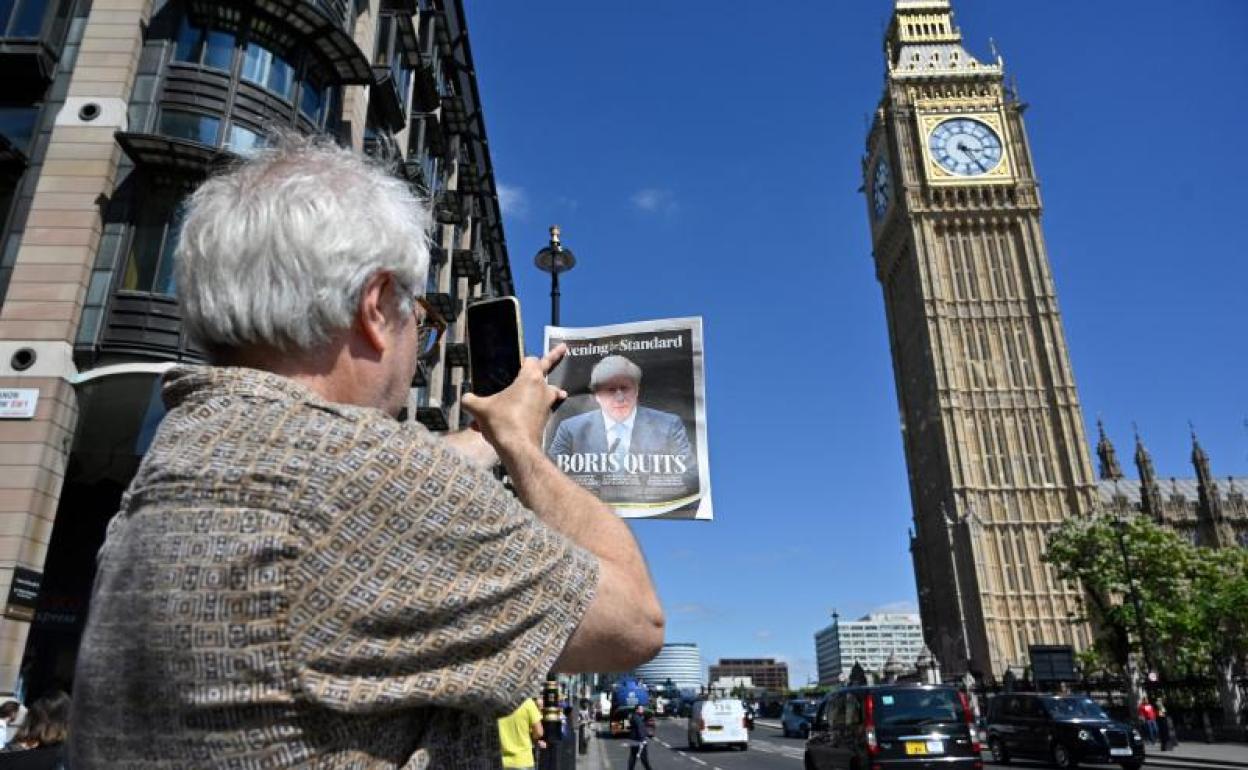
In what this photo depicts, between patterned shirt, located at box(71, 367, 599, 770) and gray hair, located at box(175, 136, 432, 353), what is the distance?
242 mm

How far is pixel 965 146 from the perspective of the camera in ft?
232

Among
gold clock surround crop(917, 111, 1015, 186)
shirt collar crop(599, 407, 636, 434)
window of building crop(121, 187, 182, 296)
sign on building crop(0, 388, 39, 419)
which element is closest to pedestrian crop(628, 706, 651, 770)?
window of building crop(121, 187, 182, 296)

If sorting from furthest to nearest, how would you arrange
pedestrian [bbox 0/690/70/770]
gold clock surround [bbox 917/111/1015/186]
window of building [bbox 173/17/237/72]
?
gold clock surround [bbox 917/111/1015/186] < window of building [bbox 173/17/237/72] < pedestrian [bbox 0/690/70/770]

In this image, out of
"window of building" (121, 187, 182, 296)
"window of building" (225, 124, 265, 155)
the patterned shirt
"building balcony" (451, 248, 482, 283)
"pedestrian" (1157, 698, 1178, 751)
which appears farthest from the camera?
"building balcony" (451, 248, 482, 283)

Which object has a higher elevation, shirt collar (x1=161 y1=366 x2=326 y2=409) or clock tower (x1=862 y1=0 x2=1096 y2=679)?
clock tower (x1=862 y1=0 x2=1096 y2=679)

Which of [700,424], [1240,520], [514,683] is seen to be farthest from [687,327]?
[1240,520]

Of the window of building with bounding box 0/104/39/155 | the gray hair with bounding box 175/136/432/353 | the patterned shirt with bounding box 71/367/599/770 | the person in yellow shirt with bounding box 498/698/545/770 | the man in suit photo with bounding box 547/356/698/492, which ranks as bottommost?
the person in yellow shirt with bounding box 498/698/545/770

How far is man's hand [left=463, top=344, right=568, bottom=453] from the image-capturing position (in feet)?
5.70

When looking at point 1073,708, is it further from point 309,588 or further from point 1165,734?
point 309,588

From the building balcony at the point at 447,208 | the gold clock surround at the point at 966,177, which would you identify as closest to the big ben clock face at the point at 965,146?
the gold clock surround at the point at 966,177

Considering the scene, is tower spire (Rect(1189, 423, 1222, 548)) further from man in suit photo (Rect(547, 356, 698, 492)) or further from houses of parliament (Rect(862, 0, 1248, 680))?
man in suit photo (Rect(547, 356, 698, 492))

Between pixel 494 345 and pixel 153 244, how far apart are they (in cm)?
1424

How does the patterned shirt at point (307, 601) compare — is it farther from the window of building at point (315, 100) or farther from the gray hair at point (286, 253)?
the window of building at point (315, 100)

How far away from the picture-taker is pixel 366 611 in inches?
42.1
